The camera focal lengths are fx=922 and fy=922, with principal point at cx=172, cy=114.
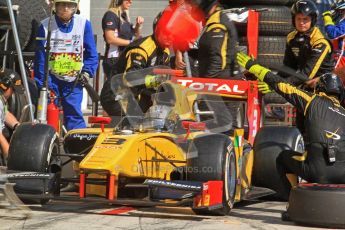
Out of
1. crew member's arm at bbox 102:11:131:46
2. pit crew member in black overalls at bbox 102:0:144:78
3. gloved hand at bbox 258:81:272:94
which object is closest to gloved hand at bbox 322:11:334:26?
pit crew member in black overalls at bbox 102:0:144:78

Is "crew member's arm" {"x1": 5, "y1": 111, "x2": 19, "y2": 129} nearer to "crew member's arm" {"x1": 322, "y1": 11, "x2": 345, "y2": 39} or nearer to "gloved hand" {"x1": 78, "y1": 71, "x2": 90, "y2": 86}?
"gloved hand" {"x1": 78, "y1": 71, "x2": 90, "y2": 86}

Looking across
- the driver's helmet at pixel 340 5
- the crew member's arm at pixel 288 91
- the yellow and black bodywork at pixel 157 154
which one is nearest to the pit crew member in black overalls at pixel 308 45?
the crew member's arm at pixel 288 91

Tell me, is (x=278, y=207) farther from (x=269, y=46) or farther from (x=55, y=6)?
(x=269, y=46)

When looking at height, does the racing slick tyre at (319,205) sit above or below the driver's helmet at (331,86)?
below

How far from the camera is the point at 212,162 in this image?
7445 mm

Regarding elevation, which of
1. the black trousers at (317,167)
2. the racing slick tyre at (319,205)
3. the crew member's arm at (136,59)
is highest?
the crew member's arm at (136,59)

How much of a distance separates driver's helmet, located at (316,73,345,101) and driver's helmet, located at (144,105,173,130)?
1314 mm

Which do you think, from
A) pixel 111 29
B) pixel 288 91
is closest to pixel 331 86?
pixel 288 91

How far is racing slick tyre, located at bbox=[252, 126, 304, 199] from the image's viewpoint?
835 centimetres

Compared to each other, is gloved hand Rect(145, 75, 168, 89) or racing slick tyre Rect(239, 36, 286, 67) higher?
racing slick tyre Rect(239, 36, 286, 67)

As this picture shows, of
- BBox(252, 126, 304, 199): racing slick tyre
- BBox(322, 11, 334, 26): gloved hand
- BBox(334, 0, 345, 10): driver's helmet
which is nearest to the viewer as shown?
BBox(252, 126, 304, 199): racing slick tyre

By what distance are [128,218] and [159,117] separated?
3.25ft

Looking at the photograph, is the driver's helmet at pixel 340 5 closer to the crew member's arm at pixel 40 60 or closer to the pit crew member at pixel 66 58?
the pit crew member at pixel 66 58

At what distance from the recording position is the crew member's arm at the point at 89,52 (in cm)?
1021
